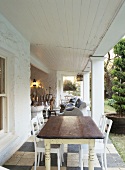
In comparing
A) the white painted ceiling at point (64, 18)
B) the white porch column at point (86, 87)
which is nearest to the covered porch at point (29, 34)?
the white painted ceiling at point (64, 18)

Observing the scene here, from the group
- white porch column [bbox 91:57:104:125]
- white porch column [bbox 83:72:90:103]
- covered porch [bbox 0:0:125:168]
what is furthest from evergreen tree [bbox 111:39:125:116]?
white porch column [bbox 83:72:90:103]

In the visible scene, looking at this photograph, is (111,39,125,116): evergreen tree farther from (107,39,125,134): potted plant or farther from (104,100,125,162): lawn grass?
(104,100,125,162): lawn grass

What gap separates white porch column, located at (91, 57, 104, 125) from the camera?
244 inches

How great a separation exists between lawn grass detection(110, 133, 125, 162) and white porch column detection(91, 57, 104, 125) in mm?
706

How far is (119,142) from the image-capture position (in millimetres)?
5254

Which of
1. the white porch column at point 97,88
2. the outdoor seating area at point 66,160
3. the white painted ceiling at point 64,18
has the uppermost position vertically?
the white painted ceiling at point 64,18

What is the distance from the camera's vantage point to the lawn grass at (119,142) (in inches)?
173

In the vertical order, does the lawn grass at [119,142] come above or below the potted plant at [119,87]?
below

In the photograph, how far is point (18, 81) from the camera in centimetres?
460

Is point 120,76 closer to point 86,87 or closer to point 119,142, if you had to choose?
point 119,142

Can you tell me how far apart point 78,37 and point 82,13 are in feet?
4.92

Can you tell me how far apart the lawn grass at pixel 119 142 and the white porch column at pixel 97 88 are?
2.32 ft

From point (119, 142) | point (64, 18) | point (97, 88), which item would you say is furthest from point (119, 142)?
point (64, 18)

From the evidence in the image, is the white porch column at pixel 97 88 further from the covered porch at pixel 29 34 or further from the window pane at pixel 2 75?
the window pane at pixel 2 75
